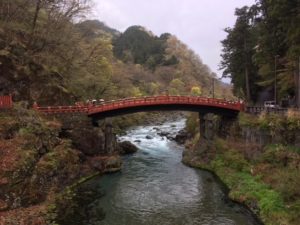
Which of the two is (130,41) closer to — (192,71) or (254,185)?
(192,71)

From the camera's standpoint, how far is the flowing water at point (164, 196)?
27.4 metres

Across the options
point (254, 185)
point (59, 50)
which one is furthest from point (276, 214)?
point (59, 50)

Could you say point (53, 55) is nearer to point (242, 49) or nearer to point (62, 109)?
point (62, 109)

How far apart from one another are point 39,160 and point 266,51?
27.4 metres

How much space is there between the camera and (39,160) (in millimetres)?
30906

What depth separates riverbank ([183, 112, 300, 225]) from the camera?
26.6m

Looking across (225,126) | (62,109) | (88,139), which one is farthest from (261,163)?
(62,109)

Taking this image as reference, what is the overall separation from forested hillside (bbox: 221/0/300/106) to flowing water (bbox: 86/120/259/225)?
45.8 feet

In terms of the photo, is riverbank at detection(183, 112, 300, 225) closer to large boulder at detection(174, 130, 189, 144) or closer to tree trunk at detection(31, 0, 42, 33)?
large boulder at detection(174, 130, 189, 144)

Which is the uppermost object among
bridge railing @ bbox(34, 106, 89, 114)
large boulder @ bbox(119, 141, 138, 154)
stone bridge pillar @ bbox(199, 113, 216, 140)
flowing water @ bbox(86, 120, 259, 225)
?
bridge railing @ bbox(34, 106, 89, 114)

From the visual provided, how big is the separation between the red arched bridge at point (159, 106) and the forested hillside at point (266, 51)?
18.6 feet

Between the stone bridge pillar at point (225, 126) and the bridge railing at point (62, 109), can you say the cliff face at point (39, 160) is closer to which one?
the bridge railing at point (62, 109)

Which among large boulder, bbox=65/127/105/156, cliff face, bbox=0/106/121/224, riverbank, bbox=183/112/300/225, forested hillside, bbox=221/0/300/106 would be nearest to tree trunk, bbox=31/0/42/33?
cliff face, bbox=0/106/121/224

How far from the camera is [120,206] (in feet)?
99.7
